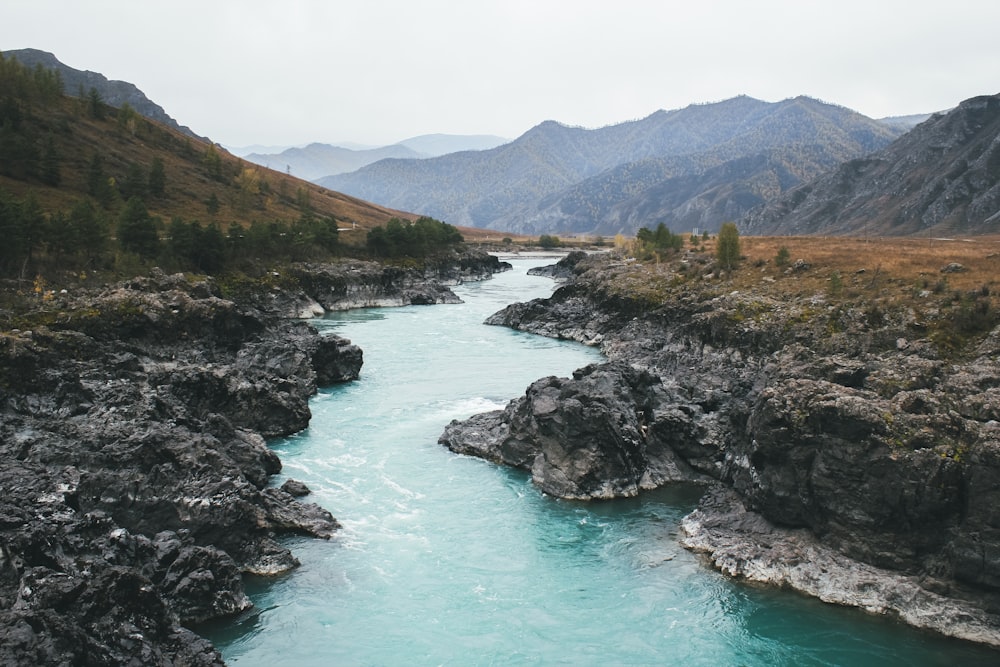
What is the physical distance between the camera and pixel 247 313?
2243 inches

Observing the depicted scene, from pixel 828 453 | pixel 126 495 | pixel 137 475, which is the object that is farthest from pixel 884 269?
pixel 126 495

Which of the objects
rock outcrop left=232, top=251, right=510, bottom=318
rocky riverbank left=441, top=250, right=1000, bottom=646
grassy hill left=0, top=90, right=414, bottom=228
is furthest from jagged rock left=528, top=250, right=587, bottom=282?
rocky riverbank left=441, top=250, right=1000, bottom=646

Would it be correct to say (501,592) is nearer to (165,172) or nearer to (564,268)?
(564,268)

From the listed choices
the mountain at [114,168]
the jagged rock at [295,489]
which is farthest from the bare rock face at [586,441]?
the mountain at [114,168]

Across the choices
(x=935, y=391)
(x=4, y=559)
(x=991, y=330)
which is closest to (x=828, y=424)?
(x=935, y=391)

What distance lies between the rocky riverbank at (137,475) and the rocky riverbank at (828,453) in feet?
41.6

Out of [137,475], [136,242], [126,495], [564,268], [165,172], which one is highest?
[165,172]

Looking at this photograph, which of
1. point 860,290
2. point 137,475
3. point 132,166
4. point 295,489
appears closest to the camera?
point 137,475

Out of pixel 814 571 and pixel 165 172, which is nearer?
pixel 814 571

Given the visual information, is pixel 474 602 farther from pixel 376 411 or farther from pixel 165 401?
pixel 376 411

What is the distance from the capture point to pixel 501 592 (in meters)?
24.4

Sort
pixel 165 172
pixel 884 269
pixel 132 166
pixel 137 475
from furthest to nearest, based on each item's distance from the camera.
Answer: pixel 165 172
pixel 132 166
pixel 884 269
pixel 137 475

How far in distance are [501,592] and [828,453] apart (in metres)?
12.9

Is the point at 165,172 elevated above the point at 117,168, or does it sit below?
above
